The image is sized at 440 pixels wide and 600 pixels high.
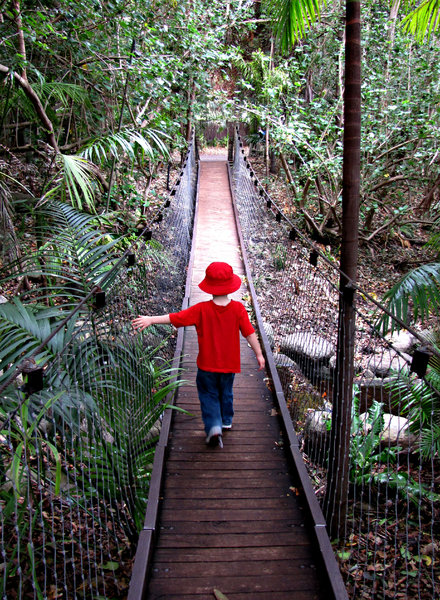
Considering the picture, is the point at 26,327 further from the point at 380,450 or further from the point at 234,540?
the point at 380,450

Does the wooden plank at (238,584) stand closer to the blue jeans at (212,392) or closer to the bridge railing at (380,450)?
the bridge railing at (380,450)

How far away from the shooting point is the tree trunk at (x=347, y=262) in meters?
1.95

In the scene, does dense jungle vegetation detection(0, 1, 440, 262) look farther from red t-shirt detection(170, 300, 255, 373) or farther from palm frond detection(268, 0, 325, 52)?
red t-shirt detection(170, 300, 255, 373)

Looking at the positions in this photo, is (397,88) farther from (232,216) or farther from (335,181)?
(232,216)

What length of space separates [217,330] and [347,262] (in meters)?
0.69

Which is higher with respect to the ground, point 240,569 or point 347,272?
point 347,272

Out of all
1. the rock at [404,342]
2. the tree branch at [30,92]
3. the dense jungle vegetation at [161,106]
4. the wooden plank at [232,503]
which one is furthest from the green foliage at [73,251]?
the rock at [404,342]

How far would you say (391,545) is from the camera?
7.44 ft

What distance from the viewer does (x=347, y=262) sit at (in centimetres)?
204

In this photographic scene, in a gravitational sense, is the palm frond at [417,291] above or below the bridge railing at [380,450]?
above

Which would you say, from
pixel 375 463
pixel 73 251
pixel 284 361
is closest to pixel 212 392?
pixel 73 251

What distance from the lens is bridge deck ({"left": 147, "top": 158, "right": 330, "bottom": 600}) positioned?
157 centimetres

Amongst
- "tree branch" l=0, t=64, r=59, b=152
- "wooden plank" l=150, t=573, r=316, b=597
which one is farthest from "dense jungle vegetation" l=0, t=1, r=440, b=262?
"wooden plank" l=150, t=573, r=316, b=597

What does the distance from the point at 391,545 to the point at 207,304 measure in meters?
1.57
